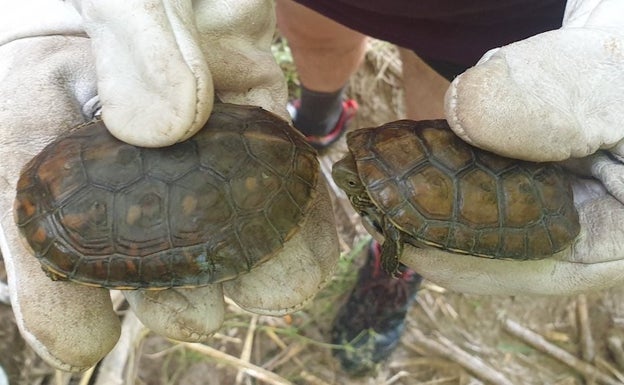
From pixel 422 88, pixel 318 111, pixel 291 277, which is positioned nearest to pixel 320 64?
pixel 318 111

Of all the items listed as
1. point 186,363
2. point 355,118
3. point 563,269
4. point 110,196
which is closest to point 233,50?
point 110,196

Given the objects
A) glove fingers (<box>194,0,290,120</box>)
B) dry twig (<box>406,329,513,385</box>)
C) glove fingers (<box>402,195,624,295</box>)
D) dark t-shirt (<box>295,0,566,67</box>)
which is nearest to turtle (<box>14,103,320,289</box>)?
glove fingers (<box>194,0,290,120</box>)

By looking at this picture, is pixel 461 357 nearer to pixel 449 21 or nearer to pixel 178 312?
pixel 449 21

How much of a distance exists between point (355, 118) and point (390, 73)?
0.38 meters

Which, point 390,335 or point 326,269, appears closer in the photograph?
point 326,269

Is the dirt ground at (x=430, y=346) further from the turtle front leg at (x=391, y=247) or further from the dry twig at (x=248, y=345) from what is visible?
the turtle front leg at (x=391, y=247)

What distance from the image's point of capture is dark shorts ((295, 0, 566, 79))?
5.63 feet

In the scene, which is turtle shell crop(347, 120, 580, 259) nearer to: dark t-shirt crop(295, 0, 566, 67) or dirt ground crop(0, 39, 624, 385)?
dark t-shirt crop(295, 0, 566, 67)

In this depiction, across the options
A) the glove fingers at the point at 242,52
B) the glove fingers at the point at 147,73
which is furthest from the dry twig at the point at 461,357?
the glove fingers at the point at 147,73

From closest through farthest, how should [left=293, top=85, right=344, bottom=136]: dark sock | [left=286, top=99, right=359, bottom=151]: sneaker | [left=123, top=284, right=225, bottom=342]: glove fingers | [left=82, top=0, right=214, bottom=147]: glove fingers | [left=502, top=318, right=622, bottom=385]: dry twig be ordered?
1. [left=82, top=0, right=214, bottom=147]: glove fingers
2. [left=123, top=284, right=225, bottom=342]: glove fingers
3. [left=502, top=318, right=622, bottom=385]: dry twig
4. [left=293, top=85, right=344, bottom=136]: dark sock
5. [left=286, top=99, right=359, bottom=151]: sneaker

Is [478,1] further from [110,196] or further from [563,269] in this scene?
[110,196]

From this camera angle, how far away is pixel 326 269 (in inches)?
57.4

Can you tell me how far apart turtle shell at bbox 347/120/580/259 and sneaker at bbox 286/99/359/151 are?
5.45 ft

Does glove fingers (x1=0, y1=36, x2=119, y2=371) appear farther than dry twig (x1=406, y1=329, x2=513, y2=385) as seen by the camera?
No
